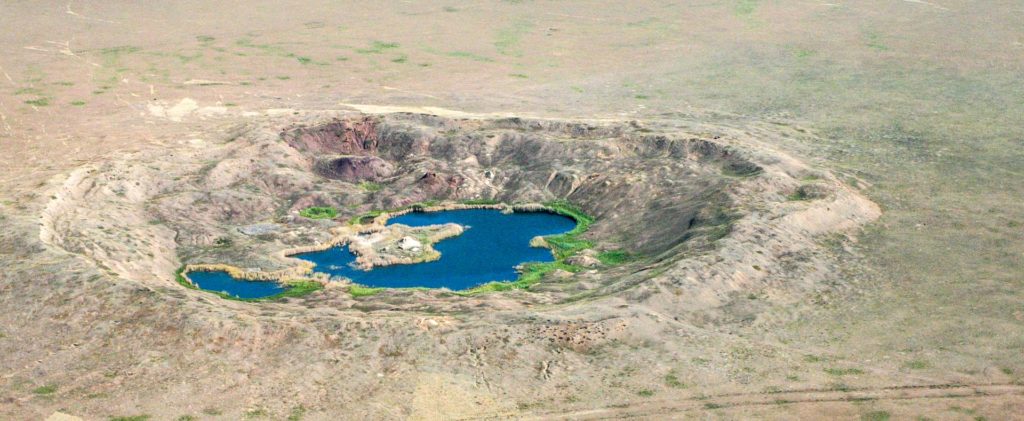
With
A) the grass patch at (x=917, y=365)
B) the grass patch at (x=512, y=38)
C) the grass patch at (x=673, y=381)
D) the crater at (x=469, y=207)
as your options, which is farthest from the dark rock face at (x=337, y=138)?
the grass patch at (x=917, y=365)

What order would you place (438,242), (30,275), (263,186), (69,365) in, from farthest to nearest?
1. (263,186)
2. (438,242)
3. (30,275)
4. (69,365)

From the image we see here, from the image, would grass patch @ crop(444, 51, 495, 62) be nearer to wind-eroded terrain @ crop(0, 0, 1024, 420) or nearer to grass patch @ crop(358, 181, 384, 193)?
wind-eroded terrain @ crop(0, 0, 1024, 420)

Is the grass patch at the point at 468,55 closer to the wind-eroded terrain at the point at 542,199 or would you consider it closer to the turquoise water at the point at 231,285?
the wind-eroded terrain at the point at 542,199

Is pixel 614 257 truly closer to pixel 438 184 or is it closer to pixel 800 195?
pixel 800 195

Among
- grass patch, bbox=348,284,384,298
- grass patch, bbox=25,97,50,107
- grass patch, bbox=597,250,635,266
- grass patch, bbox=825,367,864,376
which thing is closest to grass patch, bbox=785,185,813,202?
grass patch, bbox=597,250,635,266

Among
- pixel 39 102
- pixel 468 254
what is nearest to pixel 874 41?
pixel 468 254

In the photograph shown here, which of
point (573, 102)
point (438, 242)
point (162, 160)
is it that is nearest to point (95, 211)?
point (162, 160)

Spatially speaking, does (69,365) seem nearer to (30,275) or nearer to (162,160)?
(30,275)
